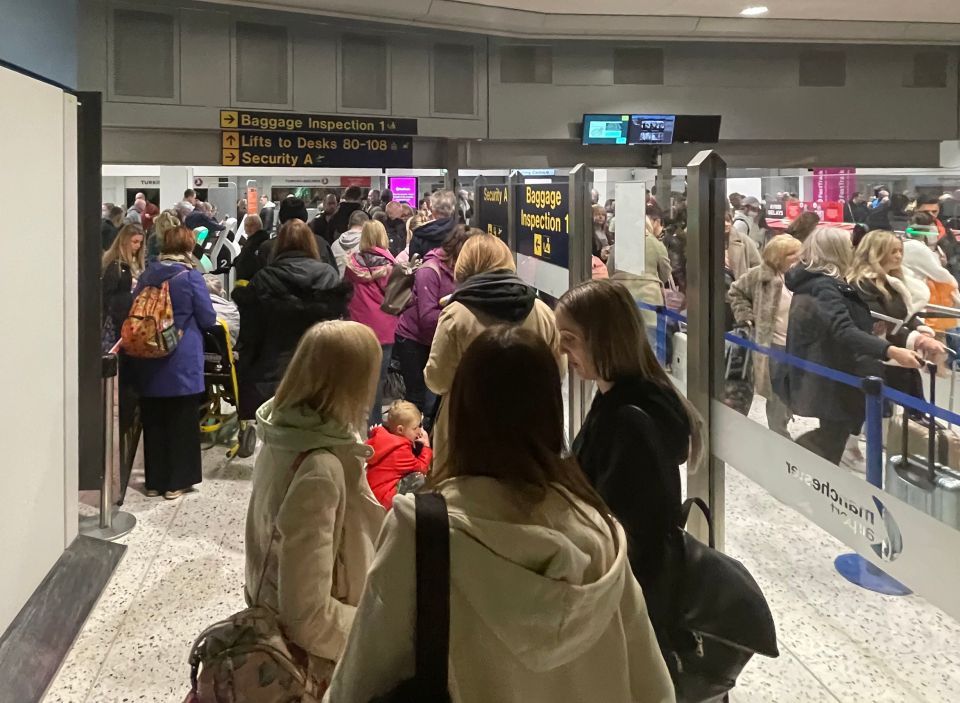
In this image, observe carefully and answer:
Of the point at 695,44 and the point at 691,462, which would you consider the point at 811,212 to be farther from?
the point at 695,44

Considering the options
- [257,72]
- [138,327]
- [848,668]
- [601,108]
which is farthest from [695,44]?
[848,668]

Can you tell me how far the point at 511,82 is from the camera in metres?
10.1

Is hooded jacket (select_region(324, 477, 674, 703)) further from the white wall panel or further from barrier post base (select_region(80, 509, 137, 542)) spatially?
barrier post base (select_region(80, 509, 137, 542))

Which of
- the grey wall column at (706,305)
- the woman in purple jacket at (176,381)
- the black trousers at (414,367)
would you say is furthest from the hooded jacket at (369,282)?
the grey wall column at (706,305)

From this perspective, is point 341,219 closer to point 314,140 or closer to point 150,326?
point 314,140

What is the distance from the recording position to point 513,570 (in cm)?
119

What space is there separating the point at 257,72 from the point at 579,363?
25.5 ft

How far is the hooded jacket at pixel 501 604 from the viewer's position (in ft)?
3.86

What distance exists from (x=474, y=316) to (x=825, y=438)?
1512 mm

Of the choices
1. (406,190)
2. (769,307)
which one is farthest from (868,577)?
(406,190)

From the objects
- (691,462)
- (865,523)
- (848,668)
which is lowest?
(848,668)

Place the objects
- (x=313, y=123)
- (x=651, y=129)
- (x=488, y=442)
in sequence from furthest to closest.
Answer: (x=651, y=129) → (x=313, y=123) → (x=488, y=442)

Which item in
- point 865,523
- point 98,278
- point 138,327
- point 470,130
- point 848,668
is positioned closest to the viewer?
point 865,523

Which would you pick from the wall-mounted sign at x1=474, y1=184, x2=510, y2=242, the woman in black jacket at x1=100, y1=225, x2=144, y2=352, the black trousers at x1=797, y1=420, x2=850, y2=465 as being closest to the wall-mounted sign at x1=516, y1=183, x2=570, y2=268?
the wall-mounted sign at x1=474, y1=184, x2=510, y2=242
